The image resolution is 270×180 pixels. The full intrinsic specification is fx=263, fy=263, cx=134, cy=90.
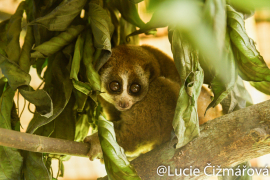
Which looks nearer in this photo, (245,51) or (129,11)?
(245,51)

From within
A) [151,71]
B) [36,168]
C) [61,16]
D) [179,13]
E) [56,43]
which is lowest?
[36,168]

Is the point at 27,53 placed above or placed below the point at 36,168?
above

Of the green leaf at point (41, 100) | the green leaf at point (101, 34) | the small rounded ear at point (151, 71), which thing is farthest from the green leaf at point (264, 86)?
the green leaf at point (41, 100)

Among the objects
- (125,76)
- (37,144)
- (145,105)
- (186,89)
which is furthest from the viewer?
(125,76)

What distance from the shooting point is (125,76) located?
74.9 inches

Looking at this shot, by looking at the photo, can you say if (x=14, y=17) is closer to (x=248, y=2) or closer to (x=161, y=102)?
(x=161, y=102)

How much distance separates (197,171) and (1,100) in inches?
43.2

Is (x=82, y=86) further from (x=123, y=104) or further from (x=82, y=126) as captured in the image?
(x=82, y=126)

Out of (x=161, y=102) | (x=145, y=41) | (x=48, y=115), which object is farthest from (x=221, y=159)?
(x=145, y=41)

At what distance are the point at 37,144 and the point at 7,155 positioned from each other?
0.35m

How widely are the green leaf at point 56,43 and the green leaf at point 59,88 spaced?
8 centimetres

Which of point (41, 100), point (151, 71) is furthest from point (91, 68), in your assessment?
point (151, 71)

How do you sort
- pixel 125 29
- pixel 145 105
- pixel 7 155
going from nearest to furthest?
1. pixel 7 155
2. pixel 145 105
3. pixel 125 29

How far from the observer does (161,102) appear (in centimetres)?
169
